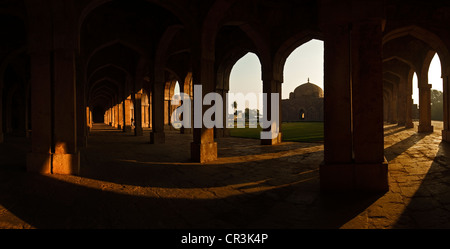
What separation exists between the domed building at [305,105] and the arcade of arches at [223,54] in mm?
25414

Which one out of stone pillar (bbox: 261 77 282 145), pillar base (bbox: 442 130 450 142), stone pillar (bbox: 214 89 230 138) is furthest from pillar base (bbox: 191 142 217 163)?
pillar base (bbox: 442 130 450 142)

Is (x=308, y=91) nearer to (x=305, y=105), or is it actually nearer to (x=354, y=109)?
(x=305, y=105)

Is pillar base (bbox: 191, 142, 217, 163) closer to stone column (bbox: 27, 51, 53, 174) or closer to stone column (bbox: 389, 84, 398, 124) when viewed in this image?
stone column (bbox: 27, 51, 53, 174)

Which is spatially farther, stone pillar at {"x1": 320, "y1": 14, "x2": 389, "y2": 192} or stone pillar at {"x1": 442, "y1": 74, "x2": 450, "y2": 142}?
stone pillar at {"x1": 442, "y1": 74, "x2": 450, "y2": 142}

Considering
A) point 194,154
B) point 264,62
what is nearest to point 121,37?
point 264,62

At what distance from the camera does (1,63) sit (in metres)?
13.1

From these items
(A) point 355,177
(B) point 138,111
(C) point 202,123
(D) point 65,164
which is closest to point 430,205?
(A) point 355,177

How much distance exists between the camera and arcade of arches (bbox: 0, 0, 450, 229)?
13.7ft

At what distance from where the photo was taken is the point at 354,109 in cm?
423

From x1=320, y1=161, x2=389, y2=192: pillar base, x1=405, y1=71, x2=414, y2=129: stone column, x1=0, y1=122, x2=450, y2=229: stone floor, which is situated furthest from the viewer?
x1=405, y1=71, x2=414, y2=129: stone column

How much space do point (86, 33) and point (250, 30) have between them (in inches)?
301

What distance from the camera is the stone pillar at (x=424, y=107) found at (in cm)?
1630

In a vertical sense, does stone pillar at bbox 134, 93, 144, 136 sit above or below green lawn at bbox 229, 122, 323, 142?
above

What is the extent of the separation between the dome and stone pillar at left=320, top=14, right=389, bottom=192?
4105cm
